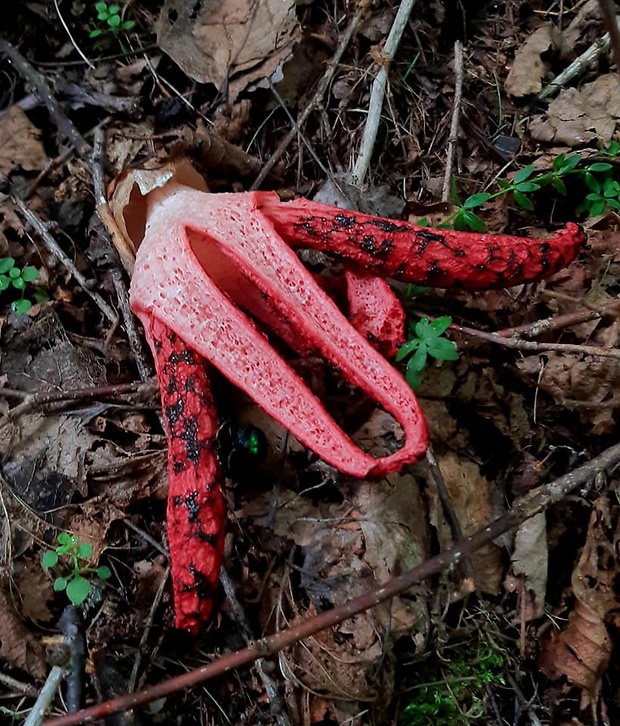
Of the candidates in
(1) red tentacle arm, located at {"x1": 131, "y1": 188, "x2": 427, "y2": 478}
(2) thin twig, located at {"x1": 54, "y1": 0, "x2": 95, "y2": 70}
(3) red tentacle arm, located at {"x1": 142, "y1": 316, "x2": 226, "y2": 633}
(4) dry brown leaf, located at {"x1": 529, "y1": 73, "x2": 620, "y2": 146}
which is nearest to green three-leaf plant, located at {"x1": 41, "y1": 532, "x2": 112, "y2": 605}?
(3) red tentacle arm, located at {"x1": 142, "y1": 316, "x2": 226, "y2": 633}

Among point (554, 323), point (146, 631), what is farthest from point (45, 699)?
point (554, 323)

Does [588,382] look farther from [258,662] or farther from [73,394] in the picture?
[73,394]

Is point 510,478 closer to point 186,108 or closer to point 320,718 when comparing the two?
point 320,718

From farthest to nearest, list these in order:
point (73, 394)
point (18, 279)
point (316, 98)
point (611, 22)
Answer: point (316, 98)
point (18, 279)
point (73, 394)
point (611, 22)

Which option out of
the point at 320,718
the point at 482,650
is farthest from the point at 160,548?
the point at 482,650

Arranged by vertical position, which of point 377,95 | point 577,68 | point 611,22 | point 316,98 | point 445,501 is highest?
point 611,22

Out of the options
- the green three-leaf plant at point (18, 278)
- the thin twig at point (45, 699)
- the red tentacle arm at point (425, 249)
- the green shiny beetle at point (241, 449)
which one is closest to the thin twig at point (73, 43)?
the green three-leaf plant at point (18, 278)

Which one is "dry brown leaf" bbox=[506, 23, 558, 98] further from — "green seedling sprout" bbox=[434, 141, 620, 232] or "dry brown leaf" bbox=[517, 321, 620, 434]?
"dry brown leaf" bbox=[517, 321, 620, 434]

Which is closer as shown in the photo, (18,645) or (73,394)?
(18,645)
